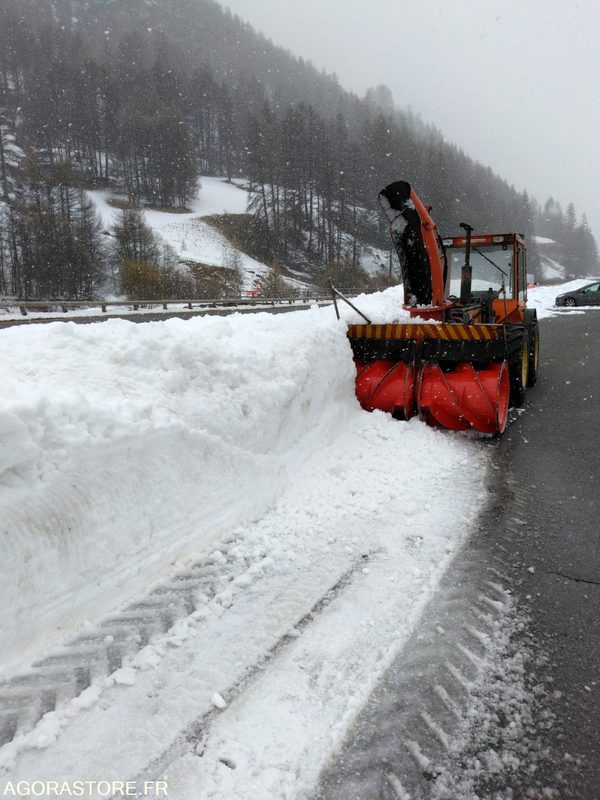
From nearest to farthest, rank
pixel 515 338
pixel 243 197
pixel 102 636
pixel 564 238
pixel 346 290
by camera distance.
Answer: pixel 102 636 → pixel 515 338 → pixel 346 290 → pixel 243 197 → pixel 564 238

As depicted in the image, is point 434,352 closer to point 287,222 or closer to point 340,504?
point 340,504

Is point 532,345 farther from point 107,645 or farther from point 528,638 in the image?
point 107,645

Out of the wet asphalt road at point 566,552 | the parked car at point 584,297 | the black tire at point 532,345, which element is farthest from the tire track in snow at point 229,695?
the parked car at point 584,297

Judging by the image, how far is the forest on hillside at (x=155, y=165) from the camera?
33.1 metres

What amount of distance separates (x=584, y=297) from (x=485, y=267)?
2559 centimetres

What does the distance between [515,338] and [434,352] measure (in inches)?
61.2

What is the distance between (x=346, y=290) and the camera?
1548 inches

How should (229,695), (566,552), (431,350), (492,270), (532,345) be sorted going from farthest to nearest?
1. (532,345)
2. (492,270)
3. (431,350)
4. (566,552)
5. (229,695)

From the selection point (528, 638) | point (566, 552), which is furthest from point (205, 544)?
point (566, 552)

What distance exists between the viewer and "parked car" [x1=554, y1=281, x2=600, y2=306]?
29.2m

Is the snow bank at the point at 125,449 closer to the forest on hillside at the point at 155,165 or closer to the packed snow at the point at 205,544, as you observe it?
the packed snow at the point at 205,544

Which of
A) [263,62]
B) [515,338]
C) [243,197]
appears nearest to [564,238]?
[263,62]

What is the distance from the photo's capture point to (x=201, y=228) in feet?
159

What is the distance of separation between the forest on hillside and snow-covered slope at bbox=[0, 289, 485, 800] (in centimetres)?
2698
